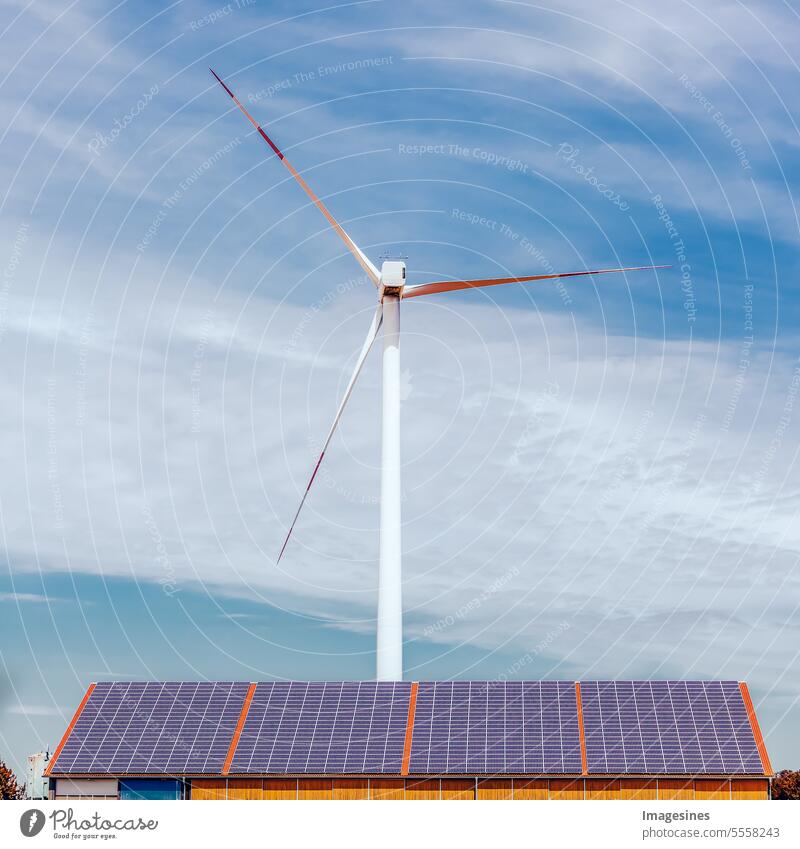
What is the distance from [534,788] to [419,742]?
17.4 ft

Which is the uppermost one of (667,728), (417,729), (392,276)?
(392,276)

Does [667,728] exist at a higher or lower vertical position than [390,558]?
lower

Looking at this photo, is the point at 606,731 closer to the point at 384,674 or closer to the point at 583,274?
the point at 384,674

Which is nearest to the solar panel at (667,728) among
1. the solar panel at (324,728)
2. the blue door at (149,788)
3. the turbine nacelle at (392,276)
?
the solar panel at (324,728)

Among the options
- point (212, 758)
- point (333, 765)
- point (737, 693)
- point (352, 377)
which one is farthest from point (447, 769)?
point (352, 377)

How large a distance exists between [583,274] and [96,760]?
31395mm

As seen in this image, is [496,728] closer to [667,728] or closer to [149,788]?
[667,728]

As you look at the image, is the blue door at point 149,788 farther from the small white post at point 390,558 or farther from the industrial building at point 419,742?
the small white post at point 390,558
